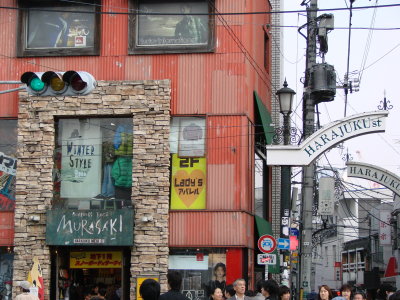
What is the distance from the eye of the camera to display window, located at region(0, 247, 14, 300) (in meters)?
24.9

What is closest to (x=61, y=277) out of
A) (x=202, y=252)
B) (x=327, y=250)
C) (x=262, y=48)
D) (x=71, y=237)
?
(x=71, y=237)

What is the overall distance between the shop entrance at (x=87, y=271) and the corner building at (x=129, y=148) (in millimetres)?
40

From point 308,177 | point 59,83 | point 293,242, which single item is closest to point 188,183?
point 308,177

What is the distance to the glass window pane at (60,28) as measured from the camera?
1016 inches

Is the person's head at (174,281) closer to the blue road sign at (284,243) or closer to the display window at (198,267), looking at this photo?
the display window at (198,267)

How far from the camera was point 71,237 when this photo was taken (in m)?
24.5

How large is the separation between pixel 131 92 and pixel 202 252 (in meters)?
5.20

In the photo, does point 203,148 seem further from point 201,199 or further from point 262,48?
point 262,48

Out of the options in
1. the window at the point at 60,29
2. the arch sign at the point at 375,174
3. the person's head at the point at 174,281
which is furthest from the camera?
the window at the point at 60,29

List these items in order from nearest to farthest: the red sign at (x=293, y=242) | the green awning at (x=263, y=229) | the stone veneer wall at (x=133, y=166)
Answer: the stone veneer wall at (x=133, y=166) < the green awning at (x=263, y=229) < the red sign at (x=293, y=242)

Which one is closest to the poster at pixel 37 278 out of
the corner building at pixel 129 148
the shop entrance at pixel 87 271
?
the corner building at pixel 129 148

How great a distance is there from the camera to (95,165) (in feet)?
82.4

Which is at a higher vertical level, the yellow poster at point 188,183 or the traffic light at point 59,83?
the traffic light at point 59,83

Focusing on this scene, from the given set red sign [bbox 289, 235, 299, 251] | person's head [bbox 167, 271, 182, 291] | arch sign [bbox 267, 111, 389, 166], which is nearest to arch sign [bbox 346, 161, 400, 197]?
arch sign [bbox 267, 111, 389, 166]
